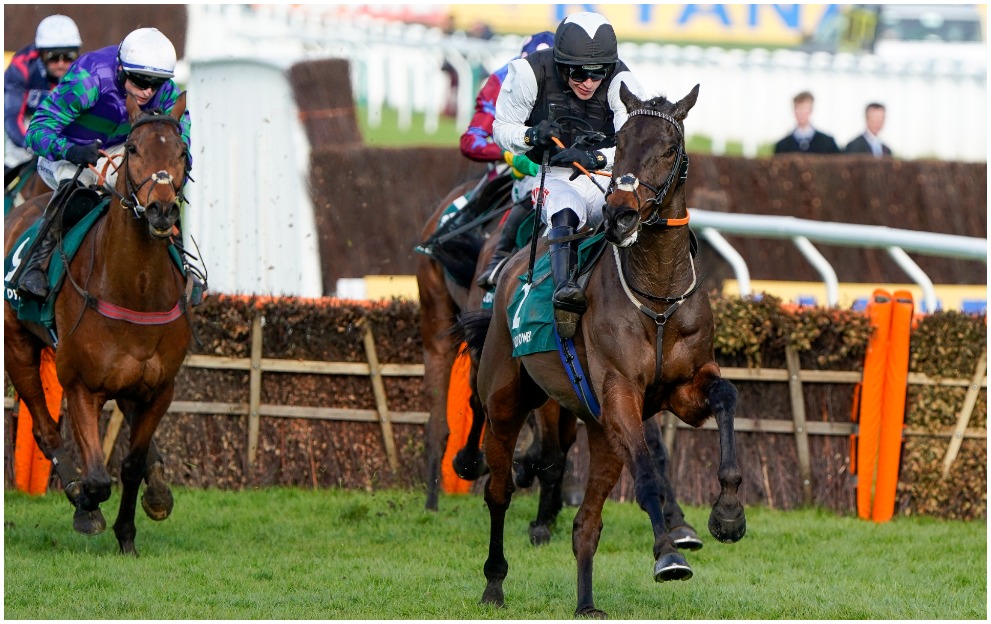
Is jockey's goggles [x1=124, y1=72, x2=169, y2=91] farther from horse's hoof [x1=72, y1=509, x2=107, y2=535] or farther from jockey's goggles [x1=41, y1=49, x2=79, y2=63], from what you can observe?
jockey's goggles [x1=41, y1=49, x2=79, y2=63]

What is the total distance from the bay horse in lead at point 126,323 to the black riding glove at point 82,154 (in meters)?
0.31

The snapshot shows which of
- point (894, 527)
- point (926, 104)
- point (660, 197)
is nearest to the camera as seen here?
point (660, 197)

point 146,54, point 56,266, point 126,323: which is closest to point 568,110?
point 146,54

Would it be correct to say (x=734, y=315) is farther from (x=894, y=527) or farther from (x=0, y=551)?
(x=0, y=551)

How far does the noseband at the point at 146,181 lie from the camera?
280 inches

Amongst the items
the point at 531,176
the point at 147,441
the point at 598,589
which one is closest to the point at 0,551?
the point at 147,441

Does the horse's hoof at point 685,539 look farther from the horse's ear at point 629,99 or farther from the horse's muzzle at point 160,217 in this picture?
the horse's muzzle at point 160,217

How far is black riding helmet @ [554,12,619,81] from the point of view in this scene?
7.07 metres

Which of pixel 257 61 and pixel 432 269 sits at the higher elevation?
pixel 257 61

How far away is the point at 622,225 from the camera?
5875mm

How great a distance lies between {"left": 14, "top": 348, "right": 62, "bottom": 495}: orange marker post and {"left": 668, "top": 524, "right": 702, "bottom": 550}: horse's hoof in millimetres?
4931

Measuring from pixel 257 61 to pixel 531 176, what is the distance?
4.78 m

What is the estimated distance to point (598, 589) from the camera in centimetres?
718

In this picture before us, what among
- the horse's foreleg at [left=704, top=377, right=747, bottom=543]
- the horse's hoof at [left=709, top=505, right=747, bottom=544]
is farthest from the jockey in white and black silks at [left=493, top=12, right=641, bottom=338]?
the horse's hoof at [left=709, top=505, right=747, bottom=544]
